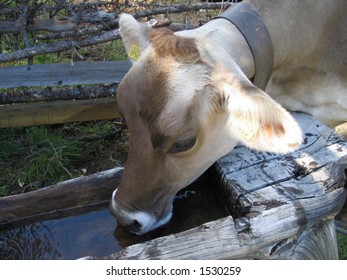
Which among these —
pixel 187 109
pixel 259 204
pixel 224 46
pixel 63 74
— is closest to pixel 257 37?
pixel 224 46

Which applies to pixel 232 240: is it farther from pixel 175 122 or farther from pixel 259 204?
pixel 175 122

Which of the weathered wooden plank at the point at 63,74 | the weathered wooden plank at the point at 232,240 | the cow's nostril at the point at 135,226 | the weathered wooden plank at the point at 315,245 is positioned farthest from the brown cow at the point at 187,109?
the weathered wooden plank at the point at 63,74

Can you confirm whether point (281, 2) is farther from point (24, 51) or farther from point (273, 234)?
point (24, 51)

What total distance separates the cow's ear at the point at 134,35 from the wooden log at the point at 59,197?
650 millimetres

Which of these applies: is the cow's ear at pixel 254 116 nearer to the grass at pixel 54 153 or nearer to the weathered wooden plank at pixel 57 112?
the grass at pixel 54 153

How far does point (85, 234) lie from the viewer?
2760mm

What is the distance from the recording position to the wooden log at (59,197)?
8.81 feet

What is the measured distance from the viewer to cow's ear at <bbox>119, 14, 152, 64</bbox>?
9.70ft

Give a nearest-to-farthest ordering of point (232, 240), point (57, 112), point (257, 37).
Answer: point (232, 240), point (257, 37), point (57, 112)

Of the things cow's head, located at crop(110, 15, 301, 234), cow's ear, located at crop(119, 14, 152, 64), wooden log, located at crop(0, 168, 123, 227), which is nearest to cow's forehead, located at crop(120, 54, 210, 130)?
cow's head, located at crop(110, 15, 301, 234)

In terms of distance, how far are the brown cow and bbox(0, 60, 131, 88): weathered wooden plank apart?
3.89ft

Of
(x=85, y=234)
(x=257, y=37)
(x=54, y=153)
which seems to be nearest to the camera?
(x=85, y=234)

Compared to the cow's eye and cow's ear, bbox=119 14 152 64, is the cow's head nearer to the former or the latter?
the cow's eye

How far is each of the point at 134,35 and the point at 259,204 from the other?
4.22 feet
